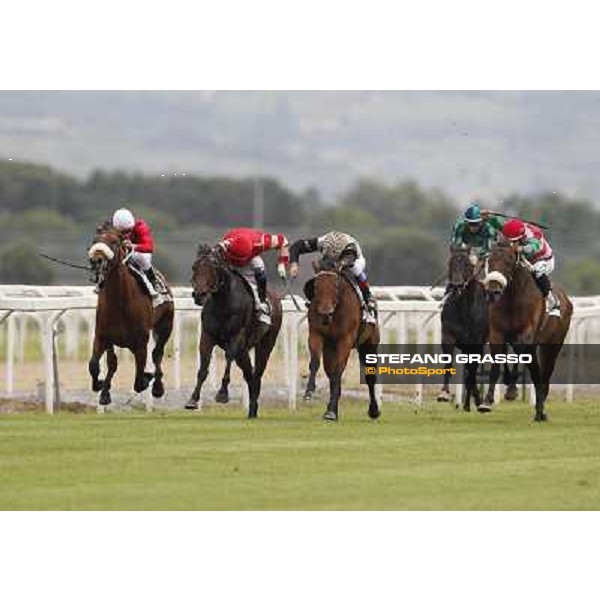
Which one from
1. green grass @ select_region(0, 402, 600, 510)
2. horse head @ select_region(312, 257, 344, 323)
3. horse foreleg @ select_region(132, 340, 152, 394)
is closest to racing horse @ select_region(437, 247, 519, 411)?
green grass @ select_region(0, 402, 600, 510)

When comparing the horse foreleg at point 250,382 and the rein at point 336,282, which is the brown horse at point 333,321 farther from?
the horse foreleg at point 250,382

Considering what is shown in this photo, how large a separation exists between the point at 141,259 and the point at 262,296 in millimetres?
1123

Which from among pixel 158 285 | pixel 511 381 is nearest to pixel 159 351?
pixel 158 285

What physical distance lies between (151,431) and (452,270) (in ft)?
15.4

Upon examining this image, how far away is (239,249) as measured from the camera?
19953 mm

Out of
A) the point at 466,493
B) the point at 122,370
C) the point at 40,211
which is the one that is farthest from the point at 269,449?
the point at 40,211

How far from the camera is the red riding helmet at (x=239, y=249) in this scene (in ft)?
65.4

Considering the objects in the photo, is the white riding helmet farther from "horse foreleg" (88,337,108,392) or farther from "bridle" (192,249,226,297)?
"horse foreleg" (88,337,108,392)

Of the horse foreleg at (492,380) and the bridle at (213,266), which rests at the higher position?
the bridle at (213,266)

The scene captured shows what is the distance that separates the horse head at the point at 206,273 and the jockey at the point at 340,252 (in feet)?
2.12

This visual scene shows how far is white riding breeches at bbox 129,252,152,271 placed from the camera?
2005cm

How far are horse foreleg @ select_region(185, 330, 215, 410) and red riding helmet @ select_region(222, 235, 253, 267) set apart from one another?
739mm

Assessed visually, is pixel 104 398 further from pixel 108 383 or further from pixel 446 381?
pixel 446 381

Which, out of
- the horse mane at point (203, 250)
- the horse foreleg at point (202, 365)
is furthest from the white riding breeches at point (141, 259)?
the horse foreleg at point (202, 365)
